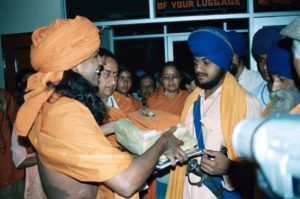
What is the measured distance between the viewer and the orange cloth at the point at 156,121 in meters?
2.21

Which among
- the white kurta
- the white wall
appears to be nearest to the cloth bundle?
the white kurta

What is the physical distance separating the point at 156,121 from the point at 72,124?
80cm

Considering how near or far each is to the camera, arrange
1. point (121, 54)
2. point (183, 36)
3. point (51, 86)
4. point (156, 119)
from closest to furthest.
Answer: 1. point (51, 86)
2. point (156, 119)
3. point (183, 36)
4. point (121, 54)

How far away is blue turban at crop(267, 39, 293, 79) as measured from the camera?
2.31 meters

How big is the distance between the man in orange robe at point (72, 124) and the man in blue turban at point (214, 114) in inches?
25.9

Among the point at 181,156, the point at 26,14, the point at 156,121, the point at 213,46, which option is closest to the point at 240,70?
the point at 213,46

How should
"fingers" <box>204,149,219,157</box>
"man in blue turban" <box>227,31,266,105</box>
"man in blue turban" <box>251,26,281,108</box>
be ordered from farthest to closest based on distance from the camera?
"man in blue turban" <box>227,31,266,105</box>, "man in blue turban" <box>251,26,281,108</box>, "fingers" <box>204,149,219,157</box>

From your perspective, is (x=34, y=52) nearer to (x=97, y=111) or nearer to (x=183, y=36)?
(x=97, y=111)

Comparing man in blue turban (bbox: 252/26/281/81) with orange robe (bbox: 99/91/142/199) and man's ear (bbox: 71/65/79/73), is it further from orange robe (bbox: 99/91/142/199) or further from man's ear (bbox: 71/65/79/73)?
man's ear (bbox: 71/65/79/73)

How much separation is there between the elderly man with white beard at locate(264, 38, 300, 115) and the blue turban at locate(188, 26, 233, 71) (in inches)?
19.5

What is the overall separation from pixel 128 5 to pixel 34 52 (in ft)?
15.9

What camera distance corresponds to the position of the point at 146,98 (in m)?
5.89

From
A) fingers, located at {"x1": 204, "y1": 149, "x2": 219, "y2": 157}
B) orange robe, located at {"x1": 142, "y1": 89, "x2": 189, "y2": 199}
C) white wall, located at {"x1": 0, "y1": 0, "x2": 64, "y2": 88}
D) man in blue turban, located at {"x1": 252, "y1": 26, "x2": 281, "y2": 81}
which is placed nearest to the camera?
fingers, located at {"x1": 204, "y1": 149, "x2": 219, "y2": 157}

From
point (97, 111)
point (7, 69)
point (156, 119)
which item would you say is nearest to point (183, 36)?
point (7, 69)
